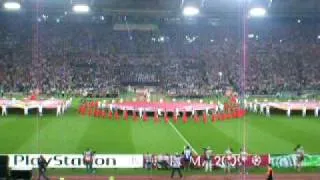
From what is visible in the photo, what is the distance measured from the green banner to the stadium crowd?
1742 inches

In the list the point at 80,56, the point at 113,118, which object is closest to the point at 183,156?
the point at 113,118

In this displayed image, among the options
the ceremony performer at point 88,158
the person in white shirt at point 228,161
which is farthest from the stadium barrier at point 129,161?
the ceremony performer at point 88,158

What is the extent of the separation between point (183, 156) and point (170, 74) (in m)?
54.9

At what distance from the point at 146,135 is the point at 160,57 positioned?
4992 centimetres

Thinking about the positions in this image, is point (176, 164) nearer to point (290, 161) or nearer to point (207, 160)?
point (207, 160)

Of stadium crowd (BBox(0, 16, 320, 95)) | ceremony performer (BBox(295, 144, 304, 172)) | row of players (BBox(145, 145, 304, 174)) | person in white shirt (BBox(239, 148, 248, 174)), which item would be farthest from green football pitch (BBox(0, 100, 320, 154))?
stadium crowd (BBox(0, 16, 320, 95))

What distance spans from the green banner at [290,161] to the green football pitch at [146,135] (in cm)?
350

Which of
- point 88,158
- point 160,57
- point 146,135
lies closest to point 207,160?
point 88,158

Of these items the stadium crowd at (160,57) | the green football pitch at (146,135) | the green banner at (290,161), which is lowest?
the green banner at (290,161)

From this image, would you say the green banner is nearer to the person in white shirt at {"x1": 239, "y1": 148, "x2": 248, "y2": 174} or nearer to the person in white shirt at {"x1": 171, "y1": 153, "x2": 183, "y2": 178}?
the person in white shirt at {"x1": 239, "y1": 148, "x2": 248, "y2": 174}

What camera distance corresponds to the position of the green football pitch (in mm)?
31703

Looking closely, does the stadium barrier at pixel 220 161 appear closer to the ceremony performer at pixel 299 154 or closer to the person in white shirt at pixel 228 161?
the person in white shirt at pixel 228 161

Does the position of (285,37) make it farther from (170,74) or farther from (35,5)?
(35,5)

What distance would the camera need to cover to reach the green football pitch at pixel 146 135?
104ft
